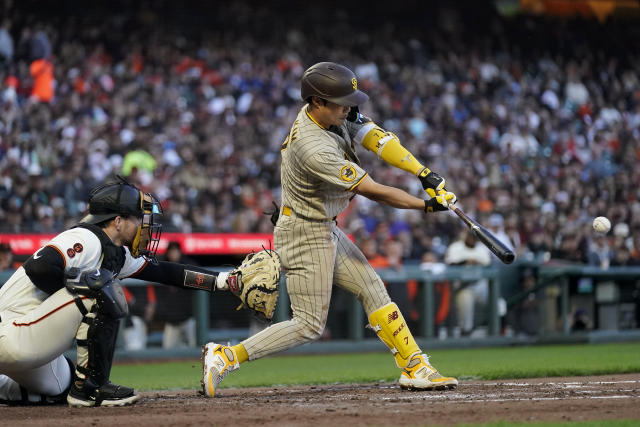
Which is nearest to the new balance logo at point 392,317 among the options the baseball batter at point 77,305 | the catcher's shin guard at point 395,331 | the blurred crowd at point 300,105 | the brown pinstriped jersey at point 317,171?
the catcher's shin guard at point 395,331

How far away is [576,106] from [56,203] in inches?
443

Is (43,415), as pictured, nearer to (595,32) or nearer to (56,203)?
(56,203)

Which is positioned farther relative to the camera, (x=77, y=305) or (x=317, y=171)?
(x=317, y=171)

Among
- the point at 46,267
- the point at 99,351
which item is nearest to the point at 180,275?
the point at 99,351

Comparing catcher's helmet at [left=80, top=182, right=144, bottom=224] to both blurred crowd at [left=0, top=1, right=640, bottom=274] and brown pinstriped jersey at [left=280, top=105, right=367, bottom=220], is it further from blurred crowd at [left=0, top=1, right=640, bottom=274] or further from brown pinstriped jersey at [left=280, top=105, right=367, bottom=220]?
blurred crowd at [left=0, top=1, right=640, bottom=274]

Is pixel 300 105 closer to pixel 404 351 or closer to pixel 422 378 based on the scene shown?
pixel 404 351

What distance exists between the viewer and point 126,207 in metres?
4.63

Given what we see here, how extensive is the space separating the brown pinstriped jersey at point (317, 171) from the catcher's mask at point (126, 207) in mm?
734

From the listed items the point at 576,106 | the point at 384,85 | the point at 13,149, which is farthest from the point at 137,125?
the point at 576,106

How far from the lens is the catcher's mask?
15.2 feet

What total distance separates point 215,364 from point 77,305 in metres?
0.83

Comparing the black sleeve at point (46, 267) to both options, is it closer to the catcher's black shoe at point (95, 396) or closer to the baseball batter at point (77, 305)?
the baseball batter at point (77, 305)

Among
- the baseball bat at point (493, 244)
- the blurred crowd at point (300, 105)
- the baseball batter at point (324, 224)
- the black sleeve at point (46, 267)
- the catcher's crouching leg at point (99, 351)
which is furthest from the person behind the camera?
the blurred crowd at point (300, 105)

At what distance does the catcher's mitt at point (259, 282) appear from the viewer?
4922mm
